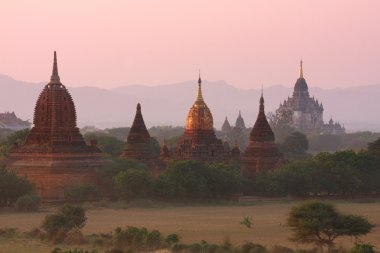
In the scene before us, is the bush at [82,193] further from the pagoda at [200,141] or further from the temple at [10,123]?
the temple at [10,123]

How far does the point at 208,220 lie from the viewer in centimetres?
4931

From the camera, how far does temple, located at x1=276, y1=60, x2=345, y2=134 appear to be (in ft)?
528

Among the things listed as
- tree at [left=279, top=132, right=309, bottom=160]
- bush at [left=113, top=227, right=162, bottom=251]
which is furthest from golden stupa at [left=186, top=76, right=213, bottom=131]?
bush at [left=113, top=227, right=162, bottom=251]

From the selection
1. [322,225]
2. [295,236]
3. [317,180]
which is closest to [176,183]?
[317,180]

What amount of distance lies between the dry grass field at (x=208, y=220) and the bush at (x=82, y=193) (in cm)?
432

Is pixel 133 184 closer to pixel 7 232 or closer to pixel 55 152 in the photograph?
pixel 55 152

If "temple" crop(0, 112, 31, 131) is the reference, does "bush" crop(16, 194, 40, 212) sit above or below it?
below

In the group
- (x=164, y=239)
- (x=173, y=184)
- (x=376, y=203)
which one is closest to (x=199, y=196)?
(x=173, y=184)

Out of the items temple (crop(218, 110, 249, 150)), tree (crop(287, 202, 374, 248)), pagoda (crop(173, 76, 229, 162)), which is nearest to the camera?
tree (crop(287, 202, 374, 248))

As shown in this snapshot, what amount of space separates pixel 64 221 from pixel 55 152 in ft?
71.0

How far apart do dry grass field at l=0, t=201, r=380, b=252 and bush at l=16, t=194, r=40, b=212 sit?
62 centimetres

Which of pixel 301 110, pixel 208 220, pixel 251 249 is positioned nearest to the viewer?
pixel 251 249

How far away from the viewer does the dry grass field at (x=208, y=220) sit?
137ft

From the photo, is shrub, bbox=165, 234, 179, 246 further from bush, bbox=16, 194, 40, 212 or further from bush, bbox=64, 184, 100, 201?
bush, bbox=64, 184, 100, 201
